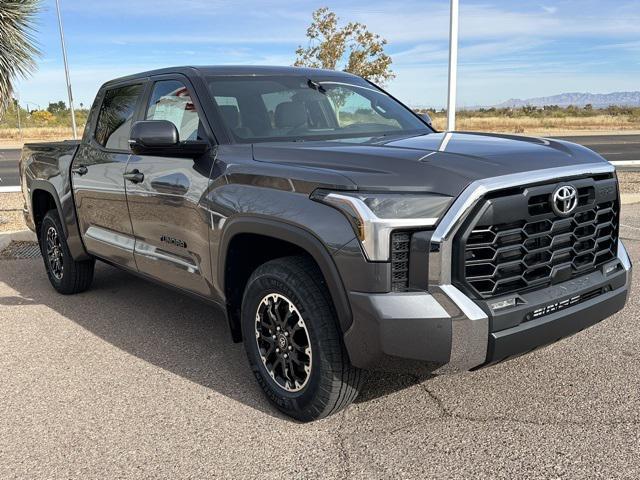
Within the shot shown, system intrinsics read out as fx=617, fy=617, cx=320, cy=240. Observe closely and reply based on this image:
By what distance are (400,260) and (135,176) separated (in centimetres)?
230

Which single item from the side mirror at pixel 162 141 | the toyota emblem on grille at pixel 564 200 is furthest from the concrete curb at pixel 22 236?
the toyota emblem on grille at pixel 564 200

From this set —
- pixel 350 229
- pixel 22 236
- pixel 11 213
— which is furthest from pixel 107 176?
pixel 11 213

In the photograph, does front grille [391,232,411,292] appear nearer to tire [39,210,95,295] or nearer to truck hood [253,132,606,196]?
truck hood [253,132,606,196]

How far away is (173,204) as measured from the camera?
382cm

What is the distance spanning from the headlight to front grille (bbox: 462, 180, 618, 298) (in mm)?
189

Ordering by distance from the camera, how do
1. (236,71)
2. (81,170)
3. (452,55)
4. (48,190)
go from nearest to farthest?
1. (236,71)
2. (81,170)
3. (48,190)
4. (452,55)

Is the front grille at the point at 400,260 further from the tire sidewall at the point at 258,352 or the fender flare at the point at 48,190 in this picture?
the fender flare at the point at 48,190

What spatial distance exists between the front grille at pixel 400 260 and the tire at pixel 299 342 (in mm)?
427

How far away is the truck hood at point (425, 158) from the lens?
2645 mm

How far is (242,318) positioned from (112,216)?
1730 mm

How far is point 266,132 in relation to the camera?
377 cm

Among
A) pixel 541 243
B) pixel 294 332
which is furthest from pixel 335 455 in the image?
pixel 541 243

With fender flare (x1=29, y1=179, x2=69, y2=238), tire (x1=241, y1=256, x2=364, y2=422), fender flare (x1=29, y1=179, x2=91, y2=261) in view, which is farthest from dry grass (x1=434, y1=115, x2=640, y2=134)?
tire (x1=241, y1=256, x2=364, y2=422)

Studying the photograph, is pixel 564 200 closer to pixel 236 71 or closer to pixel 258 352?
pixel 258 352
